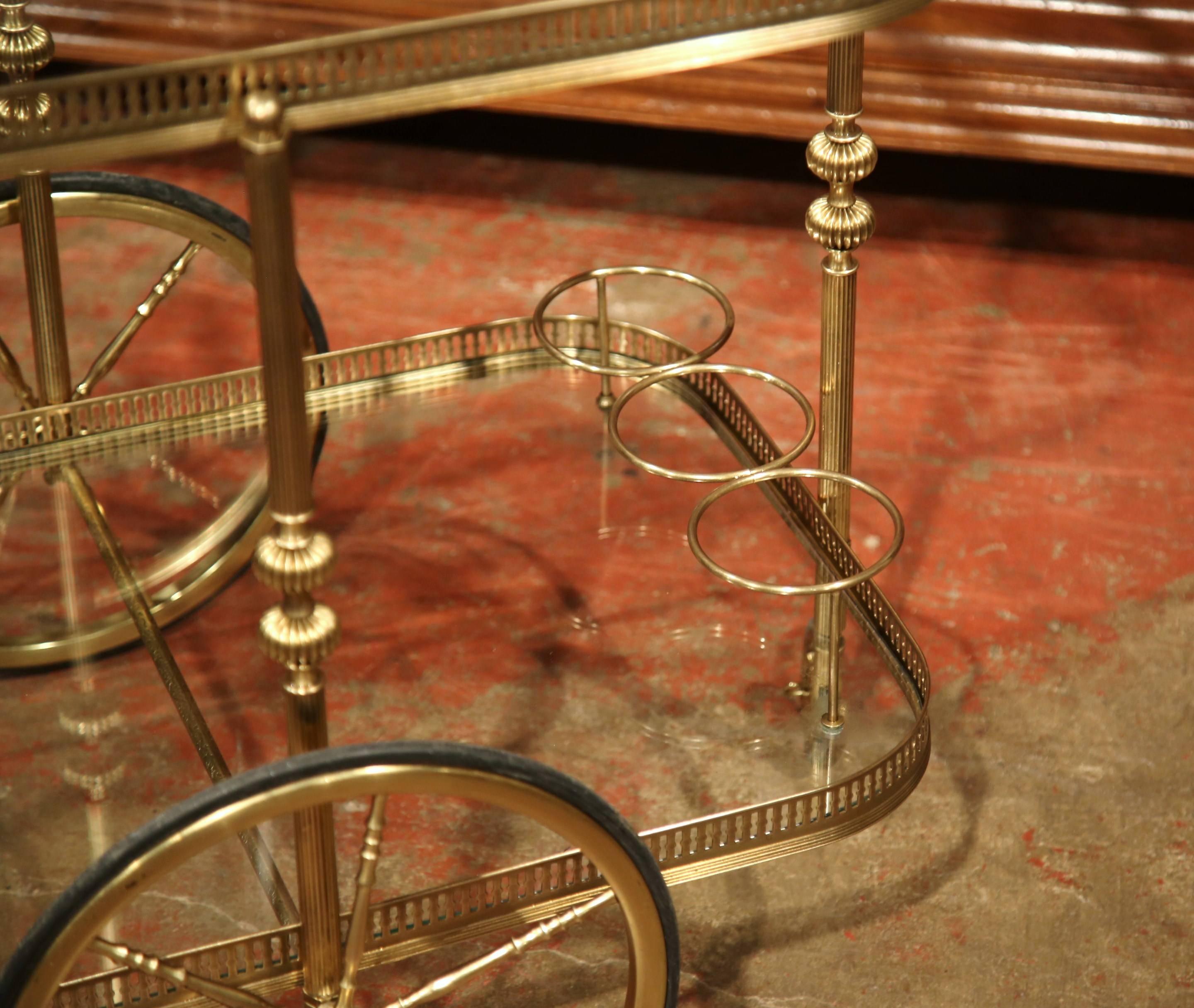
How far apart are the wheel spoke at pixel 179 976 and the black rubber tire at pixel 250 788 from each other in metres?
0.04

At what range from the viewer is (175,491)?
1564mm

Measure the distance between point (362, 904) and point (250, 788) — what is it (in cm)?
14

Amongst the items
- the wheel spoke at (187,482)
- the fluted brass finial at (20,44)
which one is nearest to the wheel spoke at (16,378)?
the wheel spoke at (187,482)

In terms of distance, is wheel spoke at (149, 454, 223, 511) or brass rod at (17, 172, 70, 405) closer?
brass rod at (17, 172, 70, 405)

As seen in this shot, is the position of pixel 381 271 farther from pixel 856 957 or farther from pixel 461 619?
pixel 856 957

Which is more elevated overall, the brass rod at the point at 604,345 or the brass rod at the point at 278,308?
the brass rod at the point at 278,308

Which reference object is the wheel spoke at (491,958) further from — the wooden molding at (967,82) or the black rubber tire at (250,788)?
the wooden molding at (967,82)

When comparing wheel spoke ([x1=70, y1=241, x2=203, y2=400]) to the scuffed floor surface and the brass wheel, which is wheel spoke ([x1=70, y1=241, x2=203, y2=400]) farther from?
the scuffed floor surface

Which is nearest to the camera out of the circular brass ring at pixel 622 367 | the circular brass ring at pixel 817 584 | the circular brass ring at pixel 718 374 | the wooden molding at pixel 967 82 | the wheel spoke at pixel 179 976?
the wheel spoke at pixel 179 976

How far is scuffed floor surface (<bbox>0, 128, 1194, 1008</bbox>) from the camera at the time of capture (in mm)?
1287

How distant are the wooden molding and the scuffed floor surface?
0.49 ft

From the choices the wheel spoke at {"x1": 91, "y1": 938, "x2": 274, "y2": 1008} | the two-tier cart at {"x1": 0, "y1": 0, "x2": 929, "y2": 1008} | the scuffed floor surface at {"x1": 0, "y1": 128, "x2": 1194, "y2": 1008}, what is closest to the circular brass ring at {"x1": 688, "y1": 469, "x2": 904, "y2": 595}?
the two-tier cart at {"x1": 0, "y1": 0, "x2": 929, "y2": 1008}

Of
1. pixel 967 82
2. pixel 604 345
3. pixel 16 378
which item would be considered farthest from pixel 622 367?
pixel 967 82

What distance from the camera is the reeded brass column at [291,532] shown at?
0.86 m
